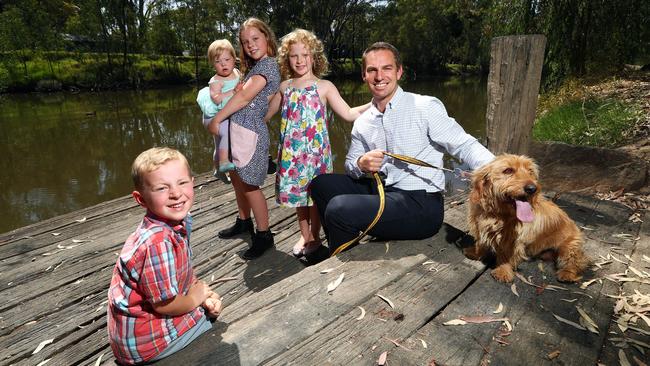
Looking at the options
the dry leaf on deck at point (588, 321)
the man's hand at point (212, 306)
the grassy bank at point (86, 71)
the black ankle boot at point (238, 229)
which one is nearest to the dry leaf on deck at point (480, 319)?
the dry leaf on deck at point (588, 321)

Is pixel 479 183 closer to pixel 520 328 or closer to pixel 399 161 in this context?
pixel 399 161

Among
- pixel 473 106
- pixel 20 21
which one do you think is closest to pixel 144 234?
pixel 473 106

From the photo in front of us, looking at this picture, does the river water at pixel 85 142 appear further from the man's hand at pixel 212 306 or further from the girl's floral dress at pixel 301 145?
the man's hand at pixel 212 306

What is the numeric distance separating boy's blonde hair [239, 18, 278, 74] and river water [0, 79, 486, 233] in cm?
245

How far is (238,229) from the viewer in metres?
3.99

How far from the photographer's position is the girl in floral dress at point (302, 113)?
3.20m

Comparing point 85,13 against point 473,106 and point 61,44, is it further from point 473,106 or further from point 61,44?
point 473,106

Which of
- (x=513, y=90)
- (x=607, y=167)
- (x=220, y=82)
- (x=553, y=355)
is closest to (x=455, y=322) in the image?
(x=553, y=355)

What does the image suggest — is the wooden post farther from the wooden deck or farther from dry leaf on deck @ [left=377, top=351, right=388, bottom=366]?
dry leaf on deck @ [left=377, top=351, right=388, bottom=366]

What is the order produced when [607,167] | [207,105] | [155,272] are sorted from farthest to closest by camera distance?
[207,105]
[607,167]
[155,272]

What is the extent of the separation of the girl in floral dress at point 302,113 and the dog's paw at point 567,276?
1.87 metres

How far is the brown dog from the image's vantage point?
7.22ft

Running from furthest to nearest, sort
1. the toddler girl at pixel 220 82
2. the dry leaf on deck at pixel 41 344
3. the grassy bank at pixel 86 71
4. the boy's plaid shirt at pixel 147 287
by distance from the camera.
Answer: the grassy bank at pixel 86 71, the toddler girl at pixel 220 82, the dry leaf on deck at pixel 41 344, the boy's plaid shirt at pixel 147 287

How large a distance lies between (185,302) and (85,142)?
13.4 m
